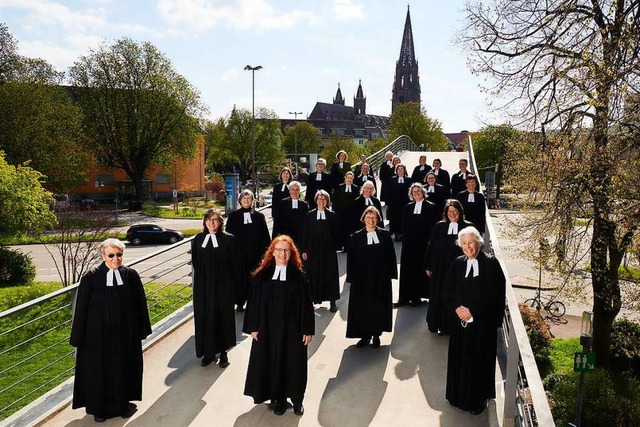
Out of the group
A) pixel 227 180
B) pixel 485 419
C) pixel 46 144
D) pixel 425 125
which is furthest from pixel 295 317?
pixel 425 125

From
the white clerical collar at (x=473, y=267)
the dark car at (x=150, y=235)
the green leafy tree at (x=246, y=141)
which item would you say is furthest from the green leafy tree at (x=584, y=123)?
the green leafy tree at (x=246, y=141)

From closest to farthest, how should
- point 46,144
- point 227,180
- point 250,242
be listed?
point 250,242
point 227,180
point 46,144

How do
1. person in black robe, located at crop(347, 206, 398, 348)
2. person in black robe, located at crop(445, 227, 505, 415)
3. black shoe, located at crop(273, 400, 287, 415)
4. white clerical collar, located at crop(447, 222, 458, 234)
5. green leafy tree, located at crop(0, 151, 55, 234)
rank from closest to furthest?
person in black robe, located at crop(445, 227, 505, 415), black shoe, located at crop(273, 400, 287, 415), person in black robe, located at crop(347, 206, 398, 348), white clerical collar, located at crop(447, 222, 458, 234), green leafy tree, located at crop(0, 151, 55, 234)

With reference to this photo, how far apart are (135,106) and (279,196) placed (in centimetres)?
4418

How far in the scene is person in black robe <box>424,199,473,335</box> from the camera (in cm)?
650

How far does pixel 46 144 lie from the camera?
42500mm

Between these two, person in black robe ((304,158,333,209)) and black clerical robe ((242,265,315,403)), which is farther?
person in black robe ((304,158,333,209))

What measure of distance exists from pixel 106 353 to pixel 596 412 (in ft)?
41.4

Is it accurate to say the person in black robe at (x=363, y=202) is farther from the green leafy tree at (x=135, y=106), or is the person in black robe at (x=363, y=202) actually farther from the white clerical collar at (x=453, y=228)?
the green leafy tree at (x=135, y=106)

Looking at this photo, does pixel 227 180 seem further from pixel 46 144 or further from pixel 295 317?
pixel 46 144

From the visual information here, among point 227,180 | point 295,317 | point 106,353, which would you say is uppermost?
point 227,180

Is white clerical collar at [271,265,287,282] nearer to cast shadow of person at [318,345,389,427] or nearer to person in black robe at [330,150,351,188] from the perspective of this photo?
cast shadow of person at [318,345,389,427]

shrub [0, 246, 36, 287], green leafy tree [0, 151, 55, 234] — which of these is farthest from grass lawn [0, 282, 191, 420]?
green leafy tree [0, 151, 55, 234]

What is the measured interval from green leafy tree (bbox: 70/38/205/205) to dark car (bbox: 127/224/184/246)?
1830 centimetres
